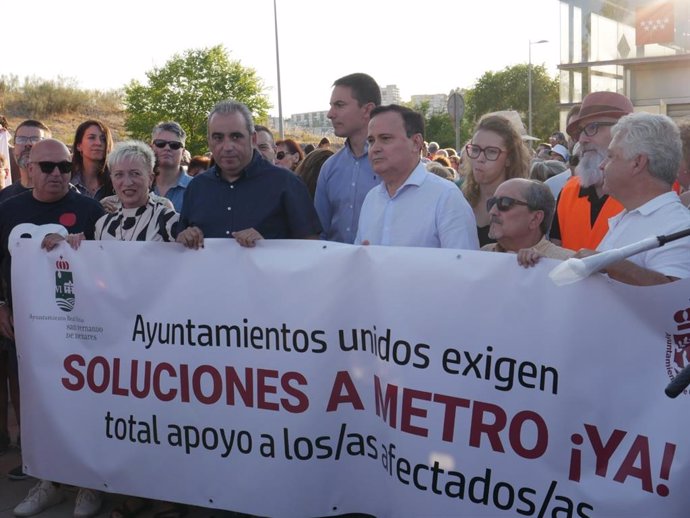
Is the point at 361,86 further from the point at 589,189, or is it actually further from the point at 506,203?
the point at 506,203

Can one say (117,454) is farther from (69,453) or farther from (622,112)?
(622,112)

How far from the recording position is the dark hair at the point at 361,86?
5.16 metres

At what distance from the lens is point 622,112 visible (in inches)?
182

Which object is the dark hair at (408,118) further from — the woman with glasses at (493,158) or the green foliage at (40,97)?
the green foliage at (40,97)

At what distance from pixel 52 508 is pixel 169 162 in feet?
9.03

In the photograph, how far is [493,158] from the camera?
468cm

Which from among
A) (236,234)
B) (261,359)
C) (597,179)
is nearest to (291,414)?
(261,359)

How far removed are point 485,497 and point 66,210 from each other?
9.73 ft

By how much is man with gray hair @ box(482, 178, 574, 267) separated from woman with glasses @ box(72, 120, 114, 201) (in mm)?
3609

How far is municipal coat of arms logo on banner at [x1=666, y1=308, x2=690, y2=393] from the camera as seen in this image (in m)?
2.89

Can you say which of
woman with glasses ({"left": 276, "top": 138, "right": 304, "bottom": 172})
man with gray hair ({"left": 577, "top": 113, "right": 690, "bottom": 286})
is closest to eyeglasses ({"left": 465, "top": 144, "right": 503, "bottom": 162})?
man with gray hair ({"left": 577, "top": 113, "right": 690, "bottom": 286})

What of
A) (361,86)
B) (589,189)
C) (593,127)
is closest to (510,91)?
(361,86)

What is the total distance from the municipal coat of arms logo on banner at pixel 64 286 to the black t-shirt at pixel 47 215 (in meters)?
0.45

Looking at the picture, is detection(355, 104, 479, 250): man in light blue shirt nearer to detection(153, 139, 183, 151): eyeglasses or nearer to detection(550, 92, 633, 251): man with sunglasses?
detection(550, 92, 633, 251): man with sunglasses
